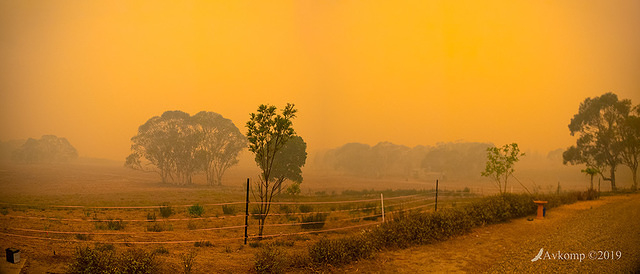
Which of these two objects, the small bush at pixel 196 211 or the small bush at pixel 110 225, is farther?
the small bush at pixel 196 211

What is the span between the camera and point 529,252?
23.3 feet

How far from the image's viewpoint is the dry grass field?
7020 millimetres

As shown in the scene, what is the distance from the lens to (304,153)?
29312 millimetres

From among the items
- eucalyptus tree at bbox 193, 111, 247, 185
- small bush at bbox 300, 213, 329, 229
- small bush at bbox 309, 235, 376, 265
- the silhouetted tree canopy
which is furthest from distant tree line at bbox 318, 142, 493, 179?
small bush at bbox 309, 235, 376, 265

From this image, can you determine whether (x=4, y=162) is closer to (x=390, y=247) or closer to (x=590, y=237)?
(x=390, y=247)

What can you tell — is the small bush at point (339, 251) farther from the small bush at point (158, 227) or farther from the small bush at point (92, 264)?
the small bush at point (158, 227)

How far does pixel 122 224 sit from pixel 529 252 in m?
12.6

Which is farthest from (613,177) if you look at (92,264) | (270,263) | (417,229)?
(92,264)

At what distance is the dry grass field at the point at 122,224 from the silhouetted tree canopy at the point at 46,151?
3.21ft

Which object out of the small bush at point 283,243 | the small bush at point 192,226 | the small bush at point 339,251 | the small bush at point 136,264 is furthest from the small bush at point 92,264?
the small bush at point 192,226

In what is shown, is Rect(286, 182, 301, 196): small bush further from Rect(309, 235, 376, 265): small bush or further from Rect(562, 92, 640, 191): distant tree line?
Rect(562, 92, 640, 191): distant tree line

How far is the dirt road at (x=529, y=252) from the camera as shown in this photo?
239 inches

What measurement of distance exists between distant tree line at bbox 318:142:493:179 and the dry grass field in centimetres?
3973

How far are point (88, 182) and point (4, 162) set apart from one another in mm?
5279
